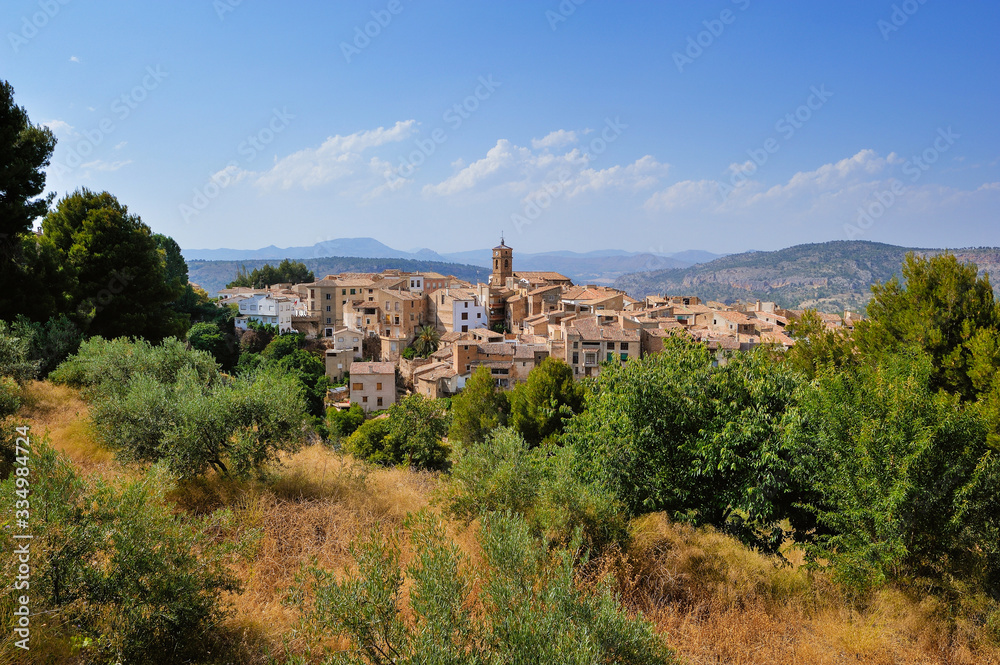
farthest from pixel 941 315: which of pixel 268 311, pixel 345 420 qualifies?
pixel 268 311

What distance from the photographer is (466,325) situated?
57.2 m

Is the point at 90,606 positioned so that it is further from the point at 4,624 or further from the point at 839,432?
the point at 839,432

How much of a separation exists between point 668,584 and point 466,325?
5200cm

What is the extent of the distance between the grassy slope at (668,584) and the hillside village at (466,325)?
106 feet

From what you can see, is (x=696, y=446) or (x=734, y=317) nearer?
(x=696, y=446)

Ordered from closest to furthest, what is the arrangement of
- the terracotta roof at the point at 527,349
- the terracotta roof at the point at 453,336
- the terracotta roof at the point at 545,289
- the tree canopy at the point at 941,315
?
the tree canopy at the point at 941,315
the terracotta roof at the point at 527,349
the terracotta roof at the point at 453,336
the terracotta roof at the point at 545,289

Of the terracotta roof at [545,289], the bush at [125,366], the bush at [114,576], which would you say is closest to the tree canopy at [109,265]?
the bush at [125,366]

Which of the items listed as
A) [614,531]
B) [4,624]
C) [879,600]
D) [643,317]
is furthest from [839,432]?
[643,317]

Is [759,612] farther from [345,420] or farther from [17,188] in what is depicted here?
[345,420]

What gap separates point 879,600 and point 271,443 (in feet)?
22.9

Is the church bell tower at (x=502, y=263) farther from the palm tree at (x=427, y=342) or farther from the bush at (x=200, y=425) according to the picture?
the bush at (x=200, y=425)

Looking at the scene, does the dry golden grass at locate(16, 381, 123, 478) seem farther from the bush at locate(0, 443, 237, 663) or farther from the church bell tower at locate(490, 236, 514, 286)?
the church bell tower at locate(490, 236, 514, 286)

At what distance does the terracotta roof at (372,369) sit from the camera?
135ft

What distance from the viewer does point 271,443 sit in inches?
267
